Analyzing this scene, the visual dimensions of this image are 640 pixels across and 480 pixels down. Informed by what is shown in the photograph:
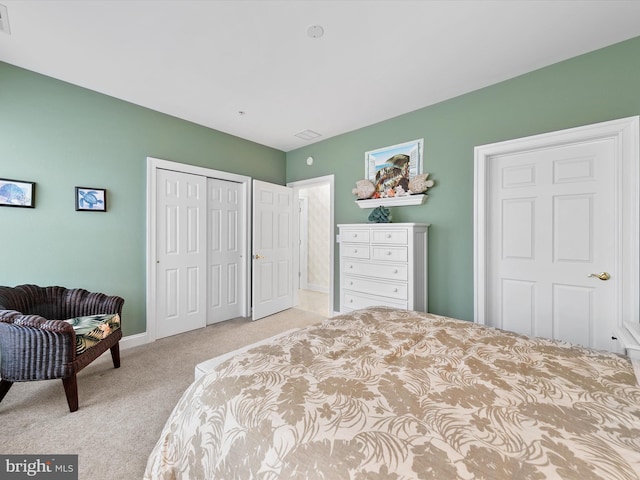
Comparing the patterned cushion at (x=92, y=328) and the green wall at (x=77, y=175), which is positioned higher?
the green wall at (x=77, y=175)

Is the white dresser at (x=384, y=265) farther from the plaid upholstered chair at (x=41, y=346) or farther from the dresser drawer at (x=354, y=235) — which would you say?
the plaid upholstered chair at (x=41, y=346)

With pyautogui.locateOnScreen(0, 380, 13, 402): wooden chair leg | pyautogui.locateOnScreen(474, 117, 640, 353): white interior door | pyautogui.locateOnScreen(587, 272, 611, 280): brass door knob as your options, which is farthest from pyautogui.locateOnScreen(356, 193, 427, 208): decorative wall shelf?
pyautogui.locateOnScreen(0, 380, 13, 402): wooden chair leg

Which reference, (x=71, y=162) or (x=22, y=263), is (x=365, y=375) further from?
(x=71, y=162)

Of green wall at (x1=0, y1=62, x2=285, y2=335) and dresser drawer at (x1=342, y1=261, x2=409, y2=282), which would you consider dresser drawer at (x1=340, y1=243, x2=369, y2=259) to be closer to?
dresser drawer at (x1=342, y1=261, x2=409, y2=282)

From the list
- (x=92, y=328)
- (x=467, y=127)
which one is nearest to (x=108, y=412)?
(x=92, y=328)

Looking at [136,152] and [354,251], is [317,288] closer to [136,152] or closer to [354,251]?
[354,251]

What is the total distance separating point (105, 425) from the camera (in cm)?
173

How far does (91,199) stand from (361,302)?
121 inches

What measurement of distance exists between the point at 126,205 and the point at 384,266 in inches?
115

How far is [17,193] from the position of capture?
232cm

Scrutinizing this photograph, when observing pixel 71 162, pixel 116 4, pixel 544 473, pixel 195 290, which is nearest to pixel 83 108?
pixel 71 162

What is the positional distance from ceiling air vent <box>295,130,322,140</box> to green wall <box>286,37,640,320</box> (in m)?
0.44

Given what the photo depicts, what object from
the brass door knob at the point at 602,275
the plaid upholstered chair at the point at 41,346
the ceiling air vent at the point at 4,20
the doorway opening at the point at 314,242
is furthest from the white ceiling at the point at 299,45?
the doorway opening at the point at 314,242

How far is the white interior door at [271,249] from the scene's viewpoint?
3896mm
